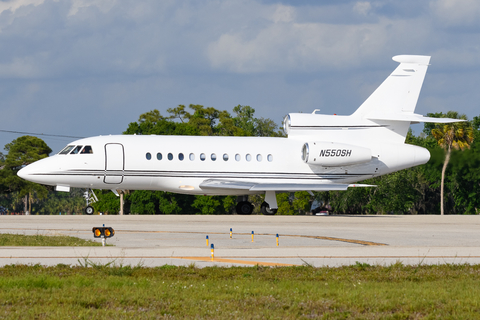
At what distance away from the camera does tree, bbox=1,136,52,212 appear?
71375mm

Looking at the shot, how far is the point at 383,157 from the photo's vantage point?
37.3m

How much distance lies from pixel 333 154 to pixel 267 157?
388 cm

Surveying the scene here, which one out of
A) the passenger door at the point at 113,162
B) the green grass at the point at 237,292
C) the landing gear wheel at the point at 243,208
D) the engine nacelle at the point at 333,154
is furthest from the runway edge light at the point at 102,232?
the landing gear wheel at the point at 243,208

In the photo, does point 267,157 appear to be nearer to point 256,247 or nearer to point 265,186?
point 265,186

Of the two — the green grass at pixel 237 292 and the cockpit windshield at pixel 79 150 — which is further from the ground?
the cockpit windshield at pixel 79 150

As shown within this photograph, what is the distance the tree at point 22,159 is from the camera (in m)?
71.4

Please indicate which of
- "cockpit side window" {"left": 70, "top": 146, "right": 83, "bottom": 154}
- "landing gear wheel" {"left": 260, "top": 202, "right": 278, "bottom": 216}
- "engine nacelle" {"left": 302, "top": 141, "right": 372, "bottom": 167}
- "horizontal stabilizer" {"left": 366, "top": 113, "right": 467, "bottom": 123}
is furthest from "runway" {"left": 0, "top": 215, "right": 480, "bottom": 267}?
"horizontal stabilizer" {"left": 366, "top": 113, "right": 467, "bottom": 123}

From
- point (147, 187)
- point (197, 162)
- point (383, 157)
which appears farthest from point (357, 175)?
point (147, 187)

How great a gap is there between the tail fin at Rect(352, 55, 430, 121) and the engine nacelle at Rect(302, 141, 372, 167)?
266 centimetres

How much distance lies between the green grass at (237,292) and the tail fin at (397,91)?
25.7 meters

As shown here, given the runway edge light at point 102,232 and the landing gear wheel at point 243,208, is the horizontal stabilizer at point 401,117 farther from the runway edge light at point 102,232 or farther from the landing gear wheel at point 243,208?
the runway edge light at point 102,232

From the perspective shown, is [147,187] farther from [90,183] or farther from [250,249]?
[250,249]

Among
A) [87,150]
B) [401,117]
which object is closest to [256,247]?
[87,150]

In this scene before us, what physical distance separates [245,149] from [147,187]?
20.0 feet
